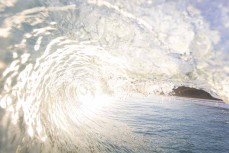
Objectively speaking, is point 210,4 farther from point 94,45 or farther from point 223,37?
point 94,45

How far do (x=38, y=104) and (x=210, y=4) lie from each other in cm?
586

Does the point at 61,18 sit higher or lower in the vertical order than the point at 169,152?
higher

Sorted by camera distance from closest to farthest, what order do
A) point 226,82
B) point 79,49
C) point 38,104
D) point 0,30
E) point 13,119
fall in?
point 0,30 → point 13,119 → point 38,104 → point 226,82 → point 79,49

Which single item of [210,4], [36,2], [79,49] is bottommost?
[79,49]

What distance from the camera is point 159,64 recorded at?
8039 mm

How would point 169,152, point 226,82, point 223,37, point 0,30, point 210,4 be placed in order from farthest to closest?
point 169,152 → point 226,82 → point 223,37 → point 210,4 → point 0,30

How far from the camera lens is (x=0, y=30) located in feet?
14.3

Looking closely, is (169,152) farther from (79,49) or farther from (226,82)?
(79,49)

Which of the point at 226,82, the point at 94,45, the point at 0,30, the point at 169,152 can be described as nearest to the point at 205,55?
the point at 226,82

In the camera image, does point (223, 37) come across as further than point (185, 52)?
No

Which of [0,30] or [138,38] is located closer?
[0,30]

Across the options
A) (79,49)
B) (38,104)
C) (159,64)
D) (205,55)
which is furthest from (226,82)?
(38,104)

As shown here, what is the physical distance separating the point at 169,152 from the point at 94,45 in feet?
24.9

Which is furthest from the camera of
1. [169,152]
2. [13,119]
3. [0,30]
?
[169,152]
